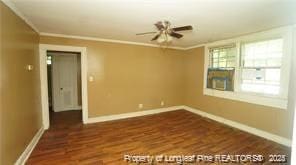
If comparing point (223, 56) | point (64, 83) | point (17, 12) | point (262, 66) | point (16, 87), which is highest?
point (17, 12)

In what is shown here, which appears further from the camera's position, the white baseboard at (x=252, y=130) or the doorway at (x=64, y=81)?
the doorway at (x=64, y=81)

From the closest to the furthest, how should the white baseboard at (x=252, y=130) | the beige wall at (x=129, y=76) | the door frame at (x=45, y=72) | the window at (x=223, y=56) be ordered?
the white baseboard at (x=252, y=130) < the door frame at (x=45, y=72) < the window at (x=223, y=56) < the beige wall at (x=129, y=76)

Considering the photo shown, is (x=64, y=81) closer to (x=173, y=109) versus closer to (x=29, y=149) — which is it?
(x=29, y=149)

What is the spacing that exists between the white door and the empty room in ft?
0.11

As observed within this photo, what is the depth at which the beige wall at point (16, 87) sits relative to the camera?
1979mm

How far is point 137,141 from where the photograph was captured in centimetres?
327

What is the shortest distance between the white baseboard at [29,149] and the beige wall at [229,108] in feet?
14.4

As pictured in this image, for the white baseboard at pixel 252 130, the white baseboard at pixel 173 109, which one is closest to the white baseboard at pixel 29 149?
the white baseboard at pixel 173 109

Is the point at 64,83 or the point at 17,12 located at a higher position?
the point at 17,12

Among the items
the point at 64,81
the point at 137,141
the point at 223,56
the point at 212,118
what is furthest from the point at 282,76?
the point at 64,81

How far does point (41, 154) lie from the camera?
275cm

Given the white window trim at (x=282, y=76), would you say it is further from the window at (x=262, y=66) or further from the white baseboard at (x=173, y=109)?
the white baseboard at (x=173, y=109)

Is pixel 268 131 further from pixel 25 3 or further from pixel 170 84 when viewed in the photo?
pixel 25 3

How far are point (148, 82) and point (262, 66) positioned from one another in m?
3.02
